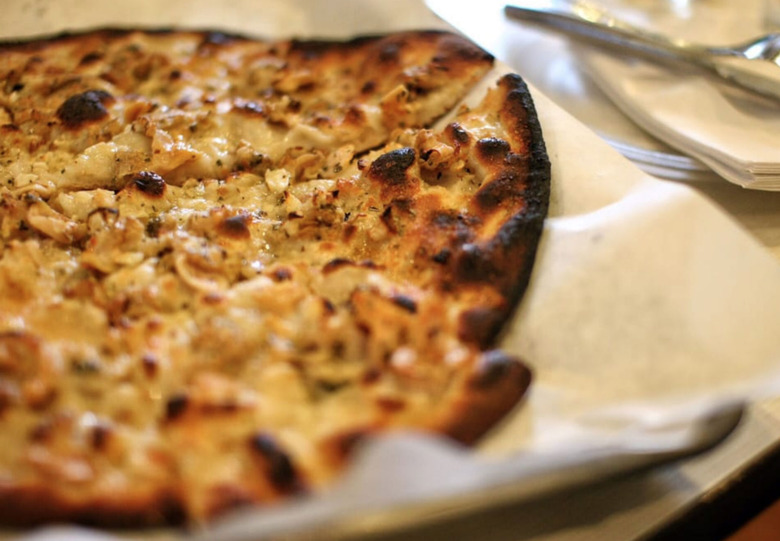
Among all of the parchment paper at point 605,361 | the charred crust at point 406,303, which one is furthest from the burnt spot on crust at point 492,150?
the charred crust at point 406,303

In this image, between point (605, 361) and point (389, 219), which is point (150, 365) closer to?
point (389, 219)

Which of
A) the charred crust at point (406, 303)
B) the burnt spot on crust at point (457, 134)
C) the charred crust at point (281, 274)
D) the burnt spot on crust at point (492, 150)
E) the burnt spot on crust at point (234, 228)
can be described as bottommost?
the charred crust at point (406, 303)

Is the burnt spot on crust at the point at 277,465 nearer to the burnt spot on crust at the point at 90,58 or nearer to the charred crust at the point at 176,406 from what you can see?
the charred crust at the point at 176,406

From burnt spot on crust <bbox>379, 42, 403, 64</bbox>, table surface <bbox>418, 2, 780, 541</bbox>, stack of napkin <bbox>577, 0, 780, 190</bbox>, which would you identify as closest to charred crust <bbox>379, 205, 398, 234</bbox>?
table surface <bbox>418, 2, 780, 541</bbox>

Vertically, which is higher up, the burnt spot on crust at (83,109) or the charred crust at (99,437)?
the burnt spot on crust at (83,109)

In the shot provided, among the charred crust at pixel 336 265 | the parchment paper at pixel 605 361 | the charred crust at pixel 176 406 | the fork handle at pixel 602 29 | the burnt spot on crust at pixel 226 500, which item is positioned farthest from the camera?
the fork handle at pixel 602 29

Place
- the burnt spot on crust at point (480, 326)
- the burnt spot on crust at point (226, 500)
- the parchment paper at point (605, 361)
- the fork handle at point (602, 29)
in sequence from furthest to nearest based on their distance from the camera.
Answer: the fork handle at point (602, 29)
the burnt spot on crust at point (480, 326)
the burnt spot on crust at point (226, 500)
the parchment paper at point (605, 361)

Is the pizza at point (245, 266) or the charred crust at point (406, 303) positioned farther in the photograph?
the charred crust at point (406, 303)

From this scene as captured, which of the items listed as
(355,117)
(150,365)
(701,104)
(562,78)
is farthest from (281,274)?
(562,78)
